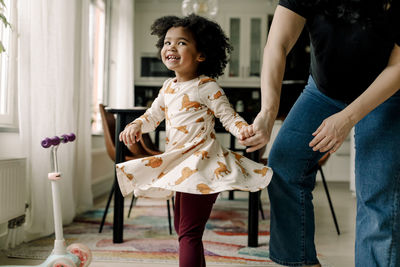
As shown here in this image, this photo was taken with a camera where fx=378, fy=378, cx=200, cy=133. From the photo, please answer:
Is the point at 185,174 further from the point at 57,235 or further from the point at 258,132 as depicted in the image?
the point at 57,235

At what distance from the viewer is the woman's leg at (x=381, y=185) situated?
1113 mm

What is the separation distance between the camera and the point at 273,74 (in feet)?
3.94

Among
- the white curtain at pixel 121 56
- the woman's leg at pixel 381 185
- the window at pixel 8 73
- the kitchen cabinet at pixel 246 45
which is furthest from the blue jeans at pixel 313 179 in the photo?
the kitchen cabinet at pixel 246 45

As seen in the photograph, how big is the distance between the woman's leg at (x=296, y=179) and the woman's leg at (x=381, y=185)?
162mm

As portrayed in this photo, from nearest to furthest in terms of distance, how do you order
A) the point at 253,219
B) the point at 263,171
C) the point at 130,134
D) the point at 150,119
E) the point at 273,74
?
1. the point at 273,74
2. the point at 263,171
3. the point at 130,134
4. the point at 150,119
5. the point at 253,219

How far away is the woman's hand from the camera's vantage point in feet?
3.76

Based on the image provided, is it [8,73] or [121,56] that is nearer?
[8,73]

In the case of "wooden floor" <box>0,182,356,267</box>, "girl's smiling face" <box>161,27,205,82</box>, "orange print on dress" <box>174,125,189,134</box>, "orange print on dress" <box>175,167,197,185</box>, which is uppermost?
"girl's smiling face" <box>161,27,205,82</box>

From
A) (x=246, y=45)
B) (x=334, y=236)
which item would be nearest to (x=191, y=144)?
(x=334, y=236)

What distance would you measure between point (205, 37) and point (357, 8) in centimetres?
56

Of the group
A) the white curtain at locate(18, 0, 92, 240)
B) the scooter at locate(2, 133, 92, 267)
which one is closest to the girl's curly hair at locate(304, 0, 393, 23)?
the scooter at locate(2, 133, 92, 267)

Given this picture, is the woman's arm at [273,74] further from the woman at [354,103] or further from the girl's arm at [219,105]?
the girl's arm at [219,105]

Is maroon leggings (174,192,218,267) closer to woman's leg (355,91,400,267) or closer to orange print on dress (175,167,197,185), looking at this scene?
orange print on dress (175,167,197,185)

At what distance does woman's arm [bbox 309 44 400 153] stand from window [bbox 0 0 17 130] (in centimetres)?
183
